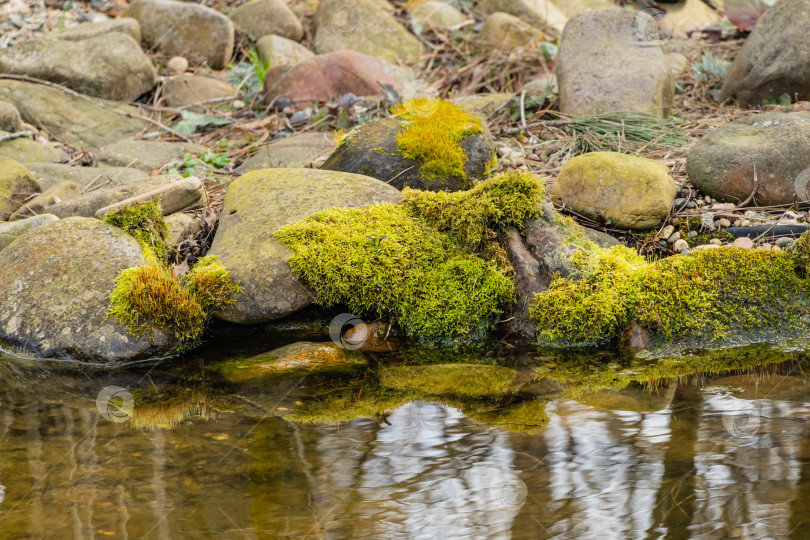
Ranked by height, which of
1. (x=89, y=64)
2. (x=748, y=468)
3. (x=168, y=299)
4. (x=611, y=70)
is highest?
(x=611, y=70)

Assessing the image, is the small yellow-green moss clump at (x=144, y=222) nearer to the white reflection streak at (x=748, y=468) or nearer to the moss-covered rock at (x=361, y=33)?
the white reflection streak at (x=748, y=468)

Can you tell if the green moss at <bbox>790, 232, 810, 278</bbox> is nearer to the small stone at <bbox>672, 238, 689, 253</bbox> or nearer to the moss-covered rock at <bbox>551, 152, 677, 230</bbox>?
the small stone at <bbox>672, 238, 689, 253</bbox>

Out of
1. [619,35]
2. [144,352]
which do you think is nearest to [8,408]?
[144,352]

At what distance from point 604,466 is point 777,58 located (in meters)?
5.76

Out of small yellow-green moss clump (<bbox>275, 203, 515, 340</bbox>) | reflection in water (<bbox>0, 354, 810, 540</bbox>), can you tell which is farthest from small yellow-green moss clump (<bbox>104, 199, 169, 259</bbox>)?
reflection in water (<bbox>0, 354, 810, 540</bbox>)

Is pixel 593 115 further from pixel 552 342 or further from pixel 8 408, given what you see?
pixel 8 408

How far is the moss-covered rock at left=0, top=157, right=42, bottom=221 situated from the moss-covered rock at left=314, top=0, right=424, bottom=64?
5.40 meters

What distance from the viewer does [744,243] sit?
15.9 ft

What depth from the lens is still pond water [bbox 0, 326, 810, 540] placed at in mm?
2689

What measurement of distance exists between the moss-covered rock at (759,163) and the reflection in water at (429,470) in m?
2.00

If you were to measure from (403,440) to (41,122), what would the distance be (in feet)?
22.3

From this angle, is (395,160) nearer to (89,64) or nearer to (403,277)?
(403,277)

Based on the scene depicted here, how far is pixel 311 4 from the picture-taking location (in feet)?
37.1

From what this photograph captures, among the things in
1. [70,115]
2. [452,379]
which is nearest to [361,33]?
[70,115]
